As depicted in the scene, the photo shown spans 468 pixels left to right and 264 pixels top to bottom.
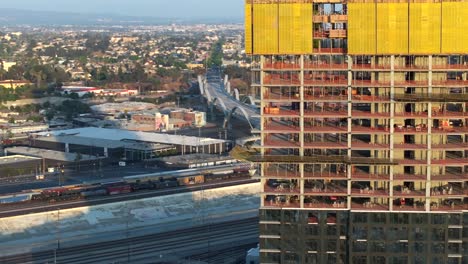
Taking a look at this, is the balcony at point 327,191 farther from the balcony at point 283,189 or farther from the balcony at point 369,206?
the balcony at point 369,206

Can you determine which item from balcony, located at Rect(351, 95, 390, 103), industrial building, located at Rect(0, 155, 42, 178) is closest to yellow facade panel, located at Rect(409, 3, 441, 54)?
balcony, located at Rect(351, 95, 390, 103)

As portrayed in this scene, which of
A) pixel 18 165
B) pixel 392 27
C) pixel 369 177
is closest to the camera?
pixel 392 27

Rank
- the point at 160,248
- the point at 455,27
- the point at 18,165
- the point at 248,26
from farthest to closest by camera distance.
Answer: the point at 18,165 < the point at 160,248 < the point at 248,26 < the point at 455,27

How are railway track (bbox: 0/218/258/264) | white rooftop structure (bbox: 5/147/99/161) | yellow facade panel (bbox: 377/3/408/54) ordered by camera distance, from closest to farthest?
yellow facade panel (bbox: 377/3/408/54)
railway track (bbox: 0/218/258/264)
white rooftop structure (bbox: 5/147/99/161)

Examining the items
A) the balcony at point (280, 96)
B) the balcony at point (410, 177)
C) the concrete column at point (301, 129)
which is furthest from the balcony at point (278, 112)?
the balcony at point (410, 177)

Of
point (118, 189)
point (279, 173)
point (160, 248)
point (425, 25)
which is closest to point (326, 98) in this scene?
point (279, 173)

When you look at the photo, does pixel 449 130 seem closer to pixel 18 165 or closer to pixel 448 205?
pixel 448 205

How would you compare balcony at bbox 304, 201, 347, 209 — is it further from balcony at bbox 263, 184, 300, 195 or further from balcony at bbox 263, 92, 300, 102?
balcony at bbox 263, 92, 300, 102
